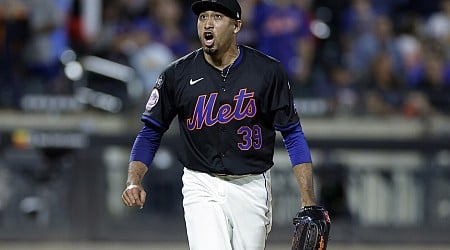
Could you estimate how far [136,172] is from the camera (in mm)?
6629

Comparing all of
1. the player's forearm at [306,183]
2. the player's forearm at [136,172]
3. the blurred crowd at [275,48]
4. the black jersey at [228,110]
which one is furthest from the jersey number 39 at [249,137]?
the blurred crowd at [275,48]

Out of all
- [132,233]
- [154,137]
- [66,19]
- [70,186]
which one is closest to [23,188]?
[70,186]

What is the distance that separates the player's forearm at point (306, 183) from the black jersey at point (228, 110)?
0.84 ft

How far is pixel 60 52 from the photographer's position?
1335cm

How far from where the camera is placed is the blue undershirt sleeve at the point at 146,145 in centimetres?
671

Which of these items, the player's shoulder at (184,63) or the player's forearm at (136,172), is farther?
the player's shoulder at (184,63)

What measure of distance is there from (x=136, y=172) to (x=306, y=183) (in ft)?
3.19

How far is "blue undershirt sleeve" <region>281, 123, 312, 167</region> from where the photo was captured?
21.4 ft

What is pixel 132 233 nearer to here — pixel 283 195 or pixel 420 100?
pixel 283 195

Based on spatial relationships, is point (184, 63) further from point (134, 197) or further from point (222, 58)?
point (134, 197)

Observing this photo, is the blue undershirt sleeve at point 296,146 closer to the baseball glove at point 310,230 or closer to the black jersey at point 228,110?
the black jersey at point 228,110

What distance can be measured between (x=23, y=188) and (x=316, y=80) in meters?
3.54

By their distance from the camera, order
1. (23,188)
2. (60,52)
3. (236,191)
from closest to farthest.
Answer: (236,191) → (23,188) → (60,52)

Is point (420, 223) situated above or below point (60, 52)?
below
